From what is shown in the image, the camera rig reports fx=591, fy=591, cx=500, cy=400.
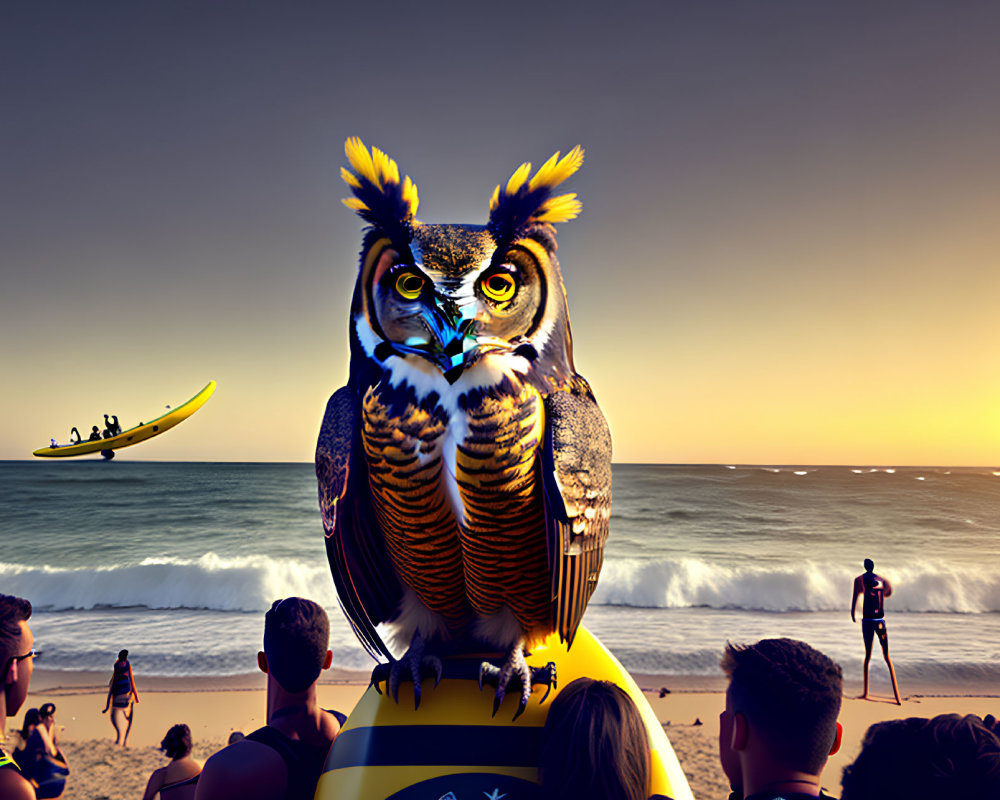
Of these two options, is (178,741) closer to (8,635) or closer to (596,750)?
(8,635)

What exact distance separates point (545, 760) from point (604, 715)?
6.1 inches

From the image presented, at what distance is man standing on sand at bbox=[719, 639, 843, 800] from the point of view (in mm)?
1318

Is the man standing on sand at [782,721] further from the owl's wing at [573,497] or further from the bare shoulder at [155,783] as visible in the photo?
the bare shoulder at [155,783]

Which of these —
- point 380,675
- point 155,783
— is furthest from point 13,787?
point 155,783

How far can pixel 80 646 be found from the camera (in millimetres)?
8414

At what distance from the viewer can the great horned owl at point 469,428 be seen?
4.69ft

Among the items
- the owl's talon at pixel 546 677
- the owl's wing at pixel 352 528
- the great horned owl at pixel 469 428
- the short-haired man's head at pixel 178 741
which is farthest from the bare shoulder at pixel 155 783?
the owl's talon at pixel 546 677

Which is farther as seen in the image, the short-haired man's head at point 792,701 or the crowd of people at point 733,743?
the short-haired man's head at point 792,701

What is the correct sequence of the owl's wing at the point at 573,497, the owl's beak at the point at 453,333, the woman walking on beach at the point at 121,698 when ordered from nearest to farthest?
the owl's beak at the point at 453,333
the owl's wing at the point at 573,497
the woman walking on beach at the point at 121,698

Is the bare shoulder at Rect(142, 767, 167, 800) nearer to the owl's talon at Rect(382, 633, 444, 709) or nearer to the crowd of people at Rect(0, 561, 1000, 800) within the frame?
the crowd of people at Rect(0, 561, 1000, 800)

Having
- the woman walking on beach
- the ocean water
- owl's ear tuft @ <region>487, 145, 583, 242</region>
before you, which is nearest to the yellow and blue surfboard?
owl's ear tuft @ <region>487, 145, 583, 242</region>

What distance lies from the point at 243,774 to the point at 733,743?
Answer: 3.79 feet

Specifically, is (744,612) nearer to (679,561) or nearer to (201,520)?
(679,561)

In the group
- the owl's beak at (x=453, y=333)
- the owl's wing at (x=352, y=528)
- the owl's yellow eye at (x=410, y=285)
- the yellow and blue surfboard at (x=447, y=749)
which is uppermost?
the owl's yellow eye at (x=410, y=285)
